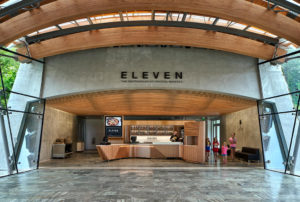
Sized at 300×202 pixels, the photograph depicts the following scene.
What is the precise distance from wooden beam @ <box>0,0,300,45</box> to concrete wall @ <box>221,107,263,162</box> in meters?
7.12

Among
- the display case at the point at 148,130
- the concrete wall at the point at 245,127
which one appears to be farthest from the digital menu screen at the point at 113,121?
the concrete wall at the point at 245,127

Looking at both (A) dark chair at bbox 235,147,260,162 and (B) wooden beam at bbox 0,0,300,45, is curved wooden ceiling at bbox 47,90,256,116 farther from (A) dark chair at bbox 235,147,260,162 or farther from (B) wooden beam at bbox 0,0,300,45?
(B) wooden beam at bbox 0,0,300,45

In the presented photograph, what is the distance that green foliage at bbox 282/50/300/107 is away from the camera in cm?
1023

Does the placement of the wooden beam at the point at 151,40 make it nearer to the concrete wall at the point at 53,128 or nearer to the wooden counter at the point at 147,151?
the concrete wall at the point at 53,128

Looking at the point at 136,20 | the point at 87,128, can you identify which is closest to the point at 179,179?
the point at 136,20

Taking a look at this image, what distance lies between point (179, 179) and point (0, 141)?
7.34m

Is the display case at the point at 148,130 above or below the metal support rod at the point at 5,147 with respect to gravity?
above

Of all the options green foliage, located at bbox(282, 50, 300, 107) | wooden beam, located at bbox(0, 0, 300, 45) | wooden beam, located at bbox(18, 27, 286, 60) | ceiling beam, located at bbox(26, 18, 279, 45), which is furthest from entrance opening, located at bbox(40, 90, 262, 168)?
wooden beam, located at bbox(0, 0, 300, 45)

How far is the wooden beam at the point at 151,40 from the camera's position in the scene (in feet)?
36.0

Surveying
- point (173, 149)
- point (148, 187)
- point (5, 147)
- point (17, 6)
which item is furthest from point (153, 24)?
point (173, 149)

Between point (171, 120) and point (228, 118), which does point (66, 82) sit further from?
point (228, 118)

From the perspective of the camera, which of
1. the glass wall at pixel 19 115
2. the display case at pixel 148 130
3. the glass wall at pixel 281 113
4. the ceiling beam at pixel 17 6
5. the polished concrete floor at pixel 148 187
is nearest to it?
the polished concrete floor at pixel 148 187

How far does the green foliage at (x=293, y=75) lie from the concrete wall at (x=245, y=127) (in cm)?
450

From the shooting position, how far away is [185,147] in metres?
14.6
